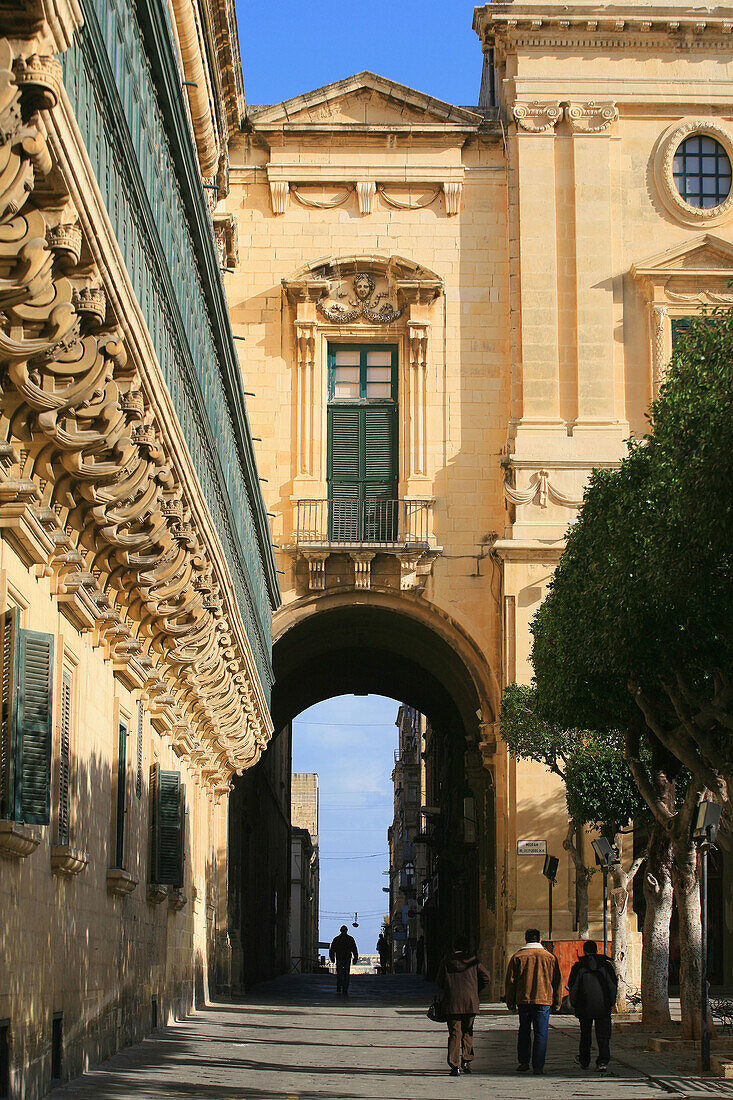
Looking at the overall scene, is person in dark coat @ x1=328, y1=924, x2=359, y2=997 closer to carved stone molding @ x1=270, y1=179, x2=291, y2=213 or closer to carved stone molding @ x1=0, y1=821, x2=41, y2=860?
carved stone molding @ x1=270, y1=179, x2=291, y2=213

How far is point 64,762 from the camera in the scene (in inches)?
525

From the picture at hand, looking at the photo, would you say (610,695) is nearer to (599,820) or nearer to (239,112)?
(599,820)

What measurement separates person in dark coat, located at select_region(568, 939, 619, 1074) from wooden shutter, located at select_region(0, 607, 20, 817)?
753 cm

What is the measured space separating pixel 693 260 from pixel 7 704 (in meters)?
24.8

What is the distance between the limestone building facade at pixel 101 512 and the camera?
881 cm

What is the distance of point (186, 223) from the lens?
15.0 meters

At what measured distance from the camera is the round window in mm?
33906

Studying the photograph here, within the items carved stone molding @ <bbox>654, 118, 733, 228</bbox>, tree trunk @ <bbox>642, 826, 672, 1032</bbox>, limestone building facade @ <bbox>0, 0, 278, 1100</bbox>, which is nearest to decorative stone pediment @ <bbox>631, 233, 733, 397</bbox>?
carved stone molding @ <bbox>654, 118, 733, 228</bbox>

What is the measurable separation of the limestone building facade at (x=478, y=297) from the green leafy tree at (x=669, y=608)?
1173 centimetres

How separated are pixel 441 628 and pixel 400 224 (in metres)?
8.17

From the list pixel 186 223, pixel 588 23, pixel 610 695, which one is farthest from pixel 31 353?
pixel 588 23

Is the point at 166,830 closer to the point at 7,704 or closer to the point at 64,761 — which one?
the point at 64,761

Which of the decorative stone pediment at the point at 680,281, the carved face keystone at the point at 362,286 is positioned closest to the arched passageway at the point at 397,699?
the carved face keystone at the point at 362,286

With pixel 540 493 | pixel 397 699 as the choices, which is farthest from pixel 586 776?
pixel 397 699
